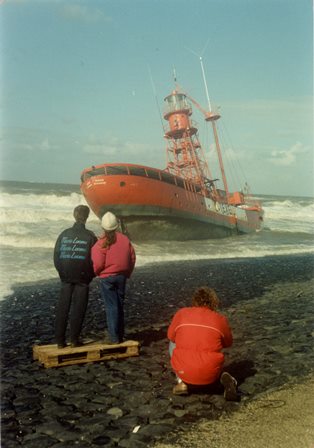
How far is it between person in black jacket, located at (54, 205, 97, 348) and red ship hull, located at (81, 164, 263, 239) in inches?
930

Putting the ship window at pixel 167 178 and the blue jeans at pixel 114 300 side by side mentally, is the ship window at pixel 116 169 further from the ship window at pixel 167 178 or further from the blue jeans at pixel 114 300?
the blue jeans at pixel 114 300

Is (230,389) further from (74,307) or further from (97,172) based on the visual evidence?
(97,172)

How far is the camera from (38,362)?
6.17m

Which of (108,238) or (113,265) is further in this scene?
(113,265)

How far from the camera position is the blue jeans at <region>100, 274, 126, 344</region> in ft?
20.1

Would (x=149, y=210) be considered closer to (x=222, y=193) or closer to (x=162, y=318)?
(x=222, y=193)

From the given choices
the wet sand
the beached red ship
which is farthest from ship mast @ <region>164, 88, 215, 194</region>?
the wet sand

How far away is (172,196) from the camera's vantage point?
32906 millimetres

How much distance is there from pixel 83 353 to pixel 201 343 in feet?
7.60

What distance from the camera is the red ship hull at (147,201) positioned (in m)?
29.8

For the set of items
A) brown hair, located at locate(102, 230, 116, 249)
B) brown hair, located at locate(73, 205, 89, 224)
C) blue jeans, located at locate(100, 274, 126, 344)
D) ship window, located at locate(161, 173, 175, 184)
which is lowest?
blue jeans, located at locate(100, 274, 126, 344)

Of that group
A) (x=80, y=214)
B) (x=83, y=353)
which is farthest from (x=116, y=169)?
(x=83, y=353)

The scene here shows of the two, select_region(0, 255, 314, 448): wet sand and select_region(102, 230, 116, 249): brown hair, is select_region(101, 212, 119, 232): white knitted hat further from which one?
select_region(0, 255, 314, 448): wet sand

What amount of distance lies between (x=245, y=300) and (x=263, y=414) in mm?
6546
